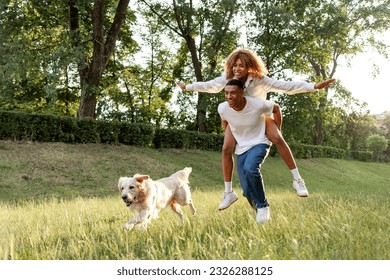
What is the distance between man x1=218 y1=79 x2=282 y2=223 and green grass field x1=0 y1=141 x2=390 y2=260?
0.35 meters

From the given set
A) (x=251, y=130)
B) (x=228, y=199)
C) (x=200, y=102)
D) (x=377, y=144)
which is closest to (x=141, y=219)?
(x=228, y=199)

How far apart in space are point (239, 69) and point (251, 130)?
2.63 ft

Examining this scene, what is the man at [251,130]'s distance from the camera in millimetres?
4930

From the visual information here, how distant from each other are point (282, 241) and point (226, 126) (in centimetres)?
218

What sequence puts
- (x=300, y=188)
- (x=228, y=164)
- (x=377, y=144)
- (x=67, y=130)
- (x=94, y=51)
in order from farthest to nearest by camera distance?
(x=377, y=144)
(x=94, y=51)
(x=67, y=130)
(x=228, y=164)
(x=300, y=188)

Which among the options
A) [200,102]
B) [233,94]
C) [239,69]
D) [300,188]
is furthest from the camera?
[200,102]

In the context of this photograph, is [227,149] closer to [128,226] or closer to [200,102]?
[128,226]

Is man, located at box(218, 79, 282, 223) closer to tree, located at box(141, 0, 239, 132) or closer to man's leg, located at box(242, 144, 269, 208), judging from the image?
man's leg, located at box(242, 144, 269, 208)

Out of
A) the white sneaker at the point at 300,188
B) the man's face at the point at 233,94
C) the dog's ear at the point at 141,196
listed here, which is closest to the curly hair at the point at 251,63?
the man's face at the point at 233,94

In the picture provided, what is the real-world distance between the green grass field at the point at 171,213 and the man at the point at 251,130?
13.8 inches

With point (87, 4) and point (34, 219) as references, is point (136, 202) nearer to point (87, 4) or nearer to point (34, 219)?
point (34, 219)

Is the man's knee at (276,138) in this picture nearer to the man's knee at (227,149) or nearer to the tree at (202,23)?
the man's knee at (227,149)

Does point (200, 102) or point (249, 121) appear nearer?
point (249, 121)

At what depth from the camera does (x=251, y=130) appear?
5219 millimetres
